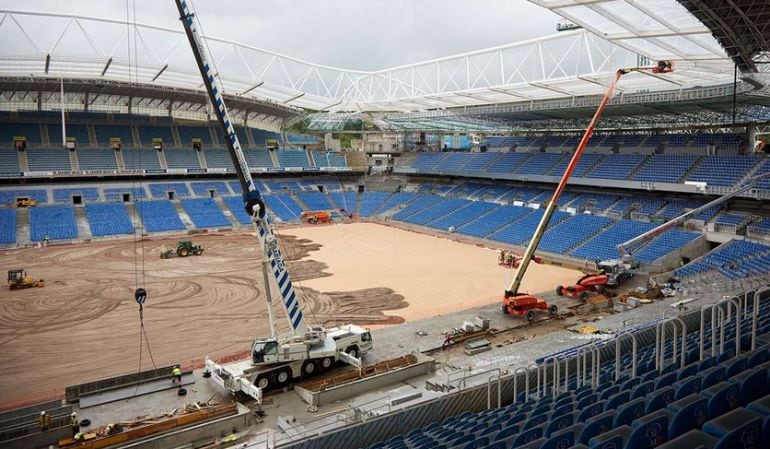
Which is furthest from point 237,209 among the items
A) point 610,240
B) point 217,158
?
point 610,240

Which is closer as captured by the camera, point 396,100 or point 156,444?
point 156,444

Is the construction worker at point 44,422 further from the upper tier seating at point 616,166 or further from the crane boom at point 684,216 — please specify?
the upper tier seating at point 616,166

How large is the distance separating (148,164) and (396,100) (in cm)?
2693

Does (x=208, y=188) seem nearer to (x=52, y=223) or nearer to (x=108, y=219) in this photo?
(x=108, y=219)

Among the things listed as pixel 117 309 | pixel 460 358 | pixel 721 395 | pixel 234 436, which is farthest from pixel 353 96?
pixel 721 395

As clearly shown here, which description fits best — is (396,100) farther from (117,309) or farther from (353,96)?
(117,309)

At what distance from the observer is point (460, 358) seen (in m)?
17.4

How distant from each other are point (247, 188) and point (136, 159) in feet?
144

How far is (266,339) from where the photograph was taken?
15.2 m

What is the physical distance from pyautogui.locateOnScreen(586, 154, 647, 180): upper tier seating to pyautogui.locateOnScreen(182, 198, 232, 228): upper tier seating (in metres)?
32.9

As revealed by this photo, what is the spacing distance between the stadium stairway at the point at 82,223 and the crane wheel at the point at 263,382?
3410 centimetres

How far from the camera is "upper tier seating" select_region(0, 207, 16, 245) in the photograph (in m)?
39.4

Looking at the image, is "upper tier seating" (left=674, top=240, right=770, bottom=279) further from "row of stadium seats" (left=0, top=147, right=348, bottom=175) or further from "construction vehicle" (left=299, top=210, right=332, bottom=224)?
"row of stadium seats" (left=0, top=147, right=348, bottom=175)

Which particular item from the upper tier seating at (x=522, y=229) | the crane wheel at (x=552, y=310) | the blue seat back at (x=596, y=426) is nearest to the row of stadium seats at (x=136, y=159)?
the upper tier seating at (x=522, y=229)
